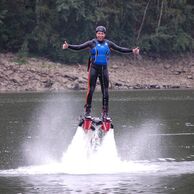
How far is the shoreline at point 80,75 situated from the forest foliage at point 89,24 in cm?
141

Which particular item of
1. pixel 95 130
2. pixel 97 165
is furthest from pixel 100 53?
pixel 97 165

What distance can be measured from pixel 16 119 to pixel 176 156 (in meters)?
11.4

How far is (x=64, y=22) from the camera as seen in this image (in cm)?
5988

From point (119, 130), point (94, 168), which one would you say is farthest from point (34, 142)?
point (94, 168)

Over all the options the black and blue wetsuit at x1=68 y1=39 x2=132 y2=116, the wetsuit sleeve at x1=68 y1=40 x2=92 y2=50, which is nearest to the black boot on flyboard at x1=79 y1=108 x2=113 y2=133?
the black and blue wetsuit at x1=68 y1=39 x2=132 y2=116

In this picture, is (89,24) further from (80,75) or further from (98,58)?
(98,58)

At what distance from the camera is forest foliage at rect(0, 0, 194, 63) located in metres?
57.7

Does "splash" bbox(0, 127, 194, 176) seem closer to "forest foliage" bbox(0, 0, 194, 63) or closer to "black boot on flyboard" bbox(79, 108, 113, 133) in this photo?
"black boot on flyboard" bbox(79, 108, 113, 133)

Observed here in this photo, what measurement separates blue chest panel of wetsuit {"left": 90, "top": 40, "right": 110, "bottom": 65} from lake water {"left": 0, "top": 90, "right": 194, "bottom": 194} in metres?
1.66

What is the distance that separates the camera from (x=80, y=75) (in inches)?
2108

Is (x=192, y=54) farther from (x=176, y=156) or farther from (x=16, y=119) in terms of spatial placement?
(x=176, y=156)

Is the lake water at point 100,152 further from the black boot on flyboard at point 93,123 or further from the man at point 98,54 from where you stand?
the man at point 98,54

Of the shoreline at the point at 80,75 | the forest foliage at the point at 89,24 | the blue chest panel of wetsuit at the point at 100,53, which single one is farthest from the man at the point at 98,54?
the forest foliage at the point at 89,24

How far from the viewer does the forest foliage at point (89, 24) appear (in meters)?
57.7
